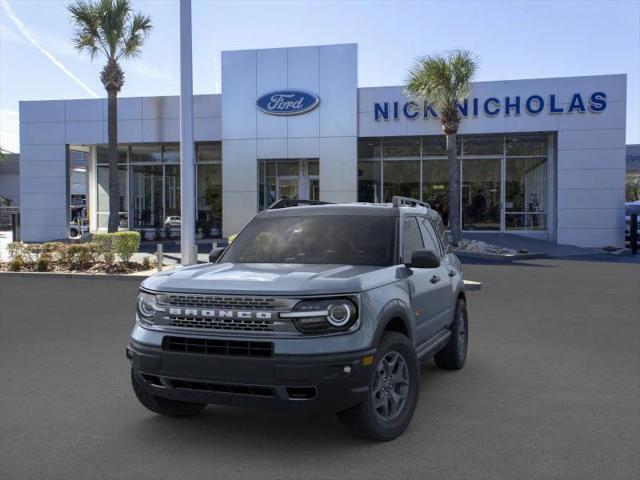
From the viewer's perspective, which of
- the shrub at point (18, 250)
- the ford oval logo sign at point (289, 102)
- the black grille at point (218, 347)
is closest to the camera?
the black grille at point (218, 347)

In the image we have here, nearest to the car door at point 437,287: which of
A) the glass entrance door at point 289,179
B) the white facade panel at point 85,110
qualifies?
the glass entrance door at point 289,179

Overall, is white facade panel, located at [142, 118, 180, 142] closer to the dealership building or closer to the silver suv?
the dealership building

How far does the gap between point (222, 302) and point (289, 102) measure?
22.9 metres

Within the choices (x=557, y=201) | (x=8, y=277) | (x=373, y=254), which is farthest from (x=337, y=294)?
(x=557, y=201)

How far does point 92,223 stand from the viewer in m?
31.9

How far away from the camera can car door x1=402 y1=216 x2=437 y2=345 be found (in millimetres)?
5133

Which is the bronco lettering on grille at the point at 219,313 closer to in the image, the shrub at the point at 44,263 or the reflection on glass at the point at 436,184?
the shrub at the point at 44,263

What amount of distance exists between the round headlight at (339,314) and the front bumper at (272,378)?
0.21m

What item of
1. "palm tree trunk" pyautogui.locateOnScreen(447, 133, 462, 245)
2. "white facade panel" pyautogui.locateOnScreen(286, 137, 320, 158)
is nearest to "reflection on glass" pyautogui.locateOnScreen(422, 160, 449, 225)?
"white facade panel" pyautogui.locateOnScreen(286, 137, 320, 158)

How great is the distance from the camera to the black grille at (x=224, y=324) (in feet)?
13.5

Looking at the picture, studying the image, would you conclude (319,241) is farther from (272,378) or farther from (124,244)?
(124,244)

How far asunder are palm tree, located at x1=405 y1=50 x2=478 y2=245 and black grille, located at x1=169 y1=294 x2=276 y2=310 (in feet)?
63.0

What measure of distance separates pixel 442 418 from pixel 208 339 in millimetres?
2051

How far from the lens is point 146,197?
31828 millimetres
